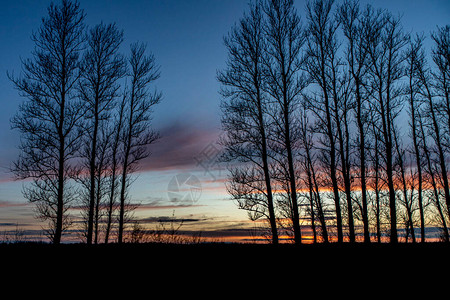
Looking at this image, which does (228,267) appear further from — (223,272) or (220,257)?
(220,257)

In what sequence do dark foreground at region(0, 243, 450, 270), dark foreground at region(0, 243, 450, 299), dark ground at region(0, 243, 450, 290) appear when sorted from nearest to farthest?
dark foreground at region(0, 243, 450, 299)
dark ground at region(0, 243, 450, 290)
dark foreground at region(0, 243, 450, 270)

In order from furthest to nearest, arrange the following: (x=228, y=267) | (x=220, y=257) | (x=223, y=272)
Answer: (x=220, y=257) < (x=228, y=267) < (x=223, y=272)

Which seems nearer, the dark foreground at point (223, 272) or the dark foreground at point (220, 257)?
the dark foreground at point (223, 272)

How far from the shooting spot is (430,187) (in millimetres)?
21938

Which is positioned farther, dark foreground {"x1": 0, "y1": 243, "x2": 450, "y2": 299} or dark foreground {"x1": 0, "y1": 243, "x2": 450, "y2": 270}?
dark foreground {"x1": 0, "y1": 243, "x2": 450, "y2": 270}

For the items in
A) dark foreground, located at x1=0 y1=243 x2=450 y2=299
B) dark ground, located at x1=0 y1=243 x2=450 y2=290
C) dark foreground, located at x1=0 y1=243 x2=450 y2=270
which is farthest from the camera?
dark foreground, located at x1=0 y1=243 x2=450 y2=270

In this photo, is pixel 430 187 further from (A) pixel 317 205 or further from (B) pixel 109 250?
(B) pixel 109 250

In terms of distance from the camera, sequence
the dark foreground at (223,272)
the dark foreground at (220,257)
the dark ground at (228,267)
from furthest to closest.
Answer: the dark foreground at (220,257) → the dark ground at (228,267) → the dark foreground at (223,272)

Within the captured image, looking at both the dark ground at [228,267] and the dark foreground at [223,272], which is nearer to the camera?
the dark foreground at [223,272]

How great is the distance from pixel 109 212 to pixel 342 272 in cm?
1891

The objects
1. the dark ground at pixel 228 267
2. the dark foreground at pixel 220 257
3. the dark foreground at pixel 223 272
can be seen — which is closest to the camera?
the dark foreground at pixel 223 272

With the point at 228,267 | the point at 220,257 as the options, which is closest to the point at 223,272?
the point at 228,267

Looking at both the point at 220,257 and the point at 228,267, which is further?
the point at 220,257

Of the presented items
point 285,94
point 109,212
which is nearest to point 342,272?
point 285,94
